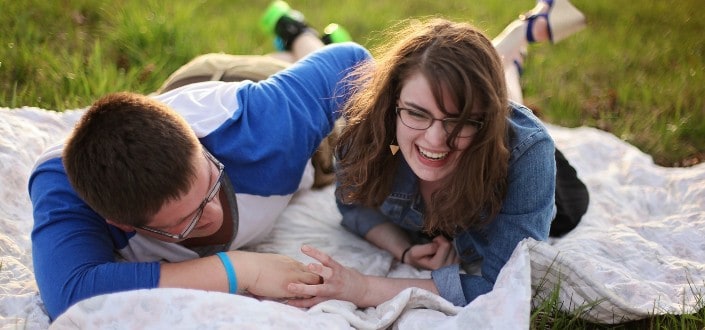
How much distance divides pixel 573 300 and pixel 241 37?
10.4 ft

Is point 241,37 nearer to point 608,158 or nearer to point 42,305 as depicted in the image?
point 608,158

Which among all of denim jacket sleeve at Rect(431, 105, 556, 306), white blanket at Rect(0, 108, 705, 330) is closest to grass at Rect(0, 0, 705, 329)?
white blanket at Rect(0, 108, 705, 330)

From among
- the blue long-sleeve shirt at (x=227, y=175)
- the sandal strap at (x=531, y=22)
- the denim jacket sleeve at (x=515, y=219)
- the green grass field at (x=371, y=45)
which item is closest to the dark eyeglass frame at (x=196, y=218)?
the blue long-sleeve shirt at (x=227, y=175)

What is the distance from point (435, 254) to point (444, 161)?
582mm

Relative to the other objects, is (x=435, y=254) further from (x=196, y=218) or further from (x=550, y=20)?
(x=550, y=20)

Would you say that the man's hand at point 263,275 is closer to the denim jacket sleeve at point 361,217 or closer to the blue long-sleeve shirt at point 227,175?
the blue long-sleeve shirt at point 227,175

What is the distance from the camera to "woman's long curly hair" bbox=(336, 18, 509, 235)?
205 cm

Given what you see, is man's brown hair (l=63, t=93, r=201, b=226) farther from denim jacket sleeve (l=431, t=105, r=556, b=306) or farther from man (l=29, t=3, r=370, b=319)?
denim jacket sleeve (l=431, t=105, r=556, b=306)

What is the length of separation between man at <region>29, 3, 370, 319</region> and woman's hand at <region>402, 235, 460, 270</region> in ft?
1.71

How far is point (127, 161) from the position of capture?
1964mm

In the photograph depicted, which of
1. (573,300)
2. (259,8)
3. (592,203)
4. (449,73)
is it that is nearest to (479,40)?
(449,73)

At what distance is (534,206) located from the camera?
229 centimetres

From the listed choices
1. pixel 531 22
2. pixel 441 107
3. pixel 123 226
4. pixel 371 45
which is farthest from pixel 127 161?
pixel 371 45

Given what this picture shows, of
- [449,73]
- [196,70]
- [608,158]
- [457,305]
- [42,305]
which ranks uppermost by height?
[449,73]
